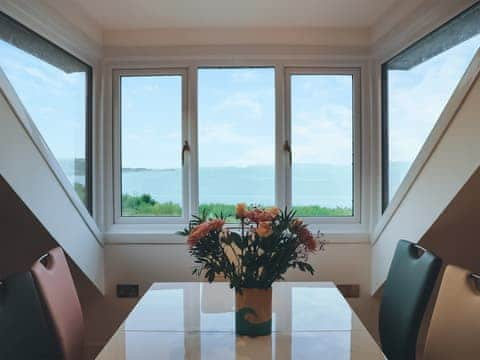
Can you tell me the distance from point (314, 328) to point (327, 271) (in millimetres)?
1193

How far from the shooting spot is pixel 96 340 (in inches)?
106

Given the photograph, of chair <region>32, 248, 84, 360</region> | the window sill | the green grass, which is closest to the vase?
chair <region>32, 248, 84, 360</region>

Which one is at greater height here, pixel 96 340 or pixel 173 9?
pixel 173 9

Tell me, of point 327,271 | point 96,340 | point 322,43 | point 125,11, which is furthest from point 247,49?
point 96,340

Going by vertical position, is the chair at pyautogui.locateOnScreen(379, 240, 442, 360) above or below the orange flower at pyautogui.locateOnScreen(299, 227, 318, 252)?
below

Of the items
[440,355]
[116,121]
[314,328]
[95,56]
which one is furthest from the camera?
[116,121]

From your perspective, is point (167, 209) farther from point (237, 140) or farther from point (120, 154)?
point (237, 140)

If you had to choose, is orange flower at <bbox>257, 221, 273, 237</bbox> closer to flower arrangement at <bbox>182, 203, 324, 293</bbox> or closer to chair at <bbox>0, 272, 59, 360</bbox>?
flower arrangement at <bbox>182, 203, 324, 293</bbox>

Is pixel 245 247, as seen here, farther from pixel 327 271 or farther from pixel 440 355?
pixel 327 271

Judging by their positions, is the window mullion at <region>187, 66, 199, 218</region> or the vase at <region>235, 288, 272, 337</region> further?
the window mullion at <region>187, 66, 199, 218</region>

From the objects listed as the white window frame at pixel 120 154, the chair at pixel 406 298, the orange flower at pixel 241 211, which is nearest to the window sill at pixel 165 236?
the white window frame at pixel 120 154

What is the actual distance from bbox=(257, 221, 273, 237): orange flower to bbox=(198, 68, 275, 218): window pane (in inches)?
58.6

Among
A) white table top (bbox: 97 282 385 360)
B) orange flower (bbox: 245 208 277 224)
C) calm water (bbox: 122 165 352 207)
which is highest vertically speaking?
calm water (bbox: 122 165 352 207)

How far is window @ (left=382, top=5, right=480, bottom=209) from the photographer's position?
183cm
